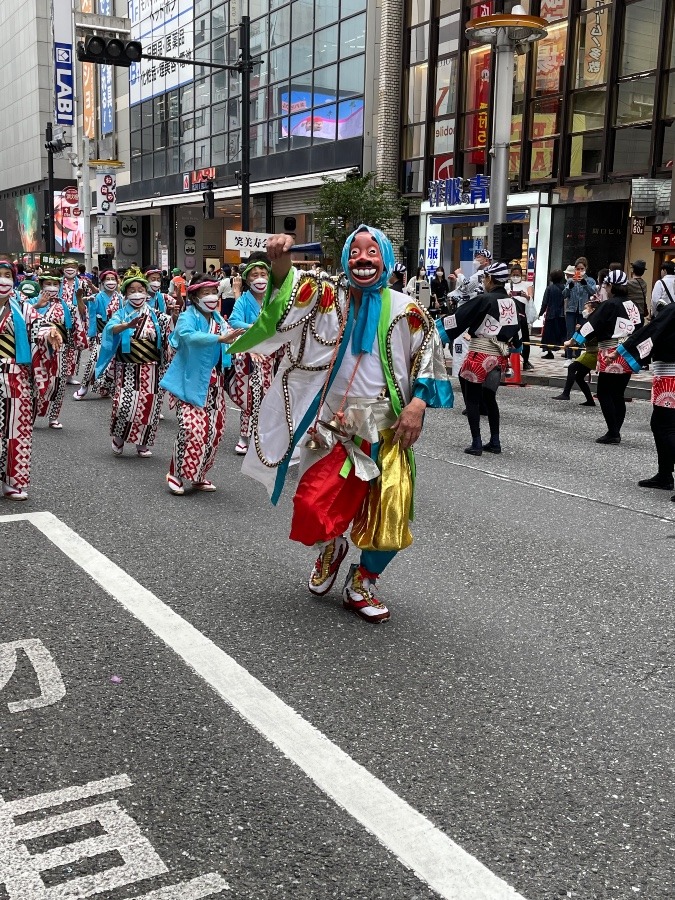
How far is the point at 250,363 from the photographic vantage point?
9234mm

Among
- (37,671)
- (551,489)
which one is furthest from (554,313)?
(37,671)

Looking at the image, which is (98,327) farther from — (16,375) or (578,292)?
(578,292)

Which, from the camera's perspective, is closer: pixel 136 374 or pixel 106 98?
pixel 136 374

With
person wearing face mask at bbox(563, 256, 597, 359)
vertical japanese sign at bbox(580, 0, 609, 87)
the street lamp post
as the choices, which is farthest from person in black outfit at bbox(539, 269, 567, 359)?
vertical japanese sign at bbox(580, 0, 609, 87)

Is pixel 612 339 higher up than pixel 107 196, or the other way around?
pixel 107 196

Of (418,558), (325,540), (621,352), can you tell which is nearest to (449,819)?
(325,540)

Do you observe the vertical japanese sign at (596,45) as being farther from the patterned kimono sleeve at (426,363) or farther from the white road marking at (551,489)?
the patterned kimono sleeve at (426,363)

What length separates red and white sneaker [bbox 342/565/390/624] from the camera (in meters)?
4.58

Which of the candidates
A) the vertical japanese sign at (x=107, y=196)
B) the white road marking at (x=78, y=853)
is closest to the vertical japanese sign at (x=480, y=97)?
the vertical japanese sign at (x=107, y=196)

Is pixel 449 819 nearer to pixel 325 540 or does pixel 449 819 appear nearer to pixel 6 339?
pixel 325 540

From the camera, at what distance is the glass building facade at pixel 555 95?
2191 cm

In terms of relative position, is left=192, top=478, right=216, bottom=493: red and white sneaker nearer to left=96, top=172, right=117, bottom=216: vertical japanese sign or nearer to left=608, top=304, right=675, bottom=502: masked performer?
left=608, top=304, right=675, bottom=502: masked performer

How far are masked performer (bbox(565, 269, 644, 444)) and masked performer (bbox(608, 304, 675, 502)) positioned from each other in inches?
88.9

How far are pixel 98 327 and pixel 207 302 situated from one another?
660 centimetres
